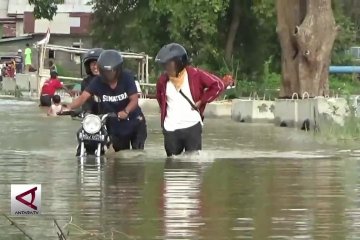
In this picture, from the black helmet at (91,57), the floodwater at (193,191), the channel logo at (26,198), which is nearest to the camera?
the channel logo at (26,198)

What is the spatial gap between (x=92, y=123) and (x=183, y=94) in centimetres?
104

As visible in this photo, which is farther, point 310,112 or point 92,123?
point 310,112

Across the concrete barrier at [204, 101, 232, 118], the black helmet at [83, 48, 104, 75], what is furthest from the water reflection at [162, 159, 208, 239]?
the concrete barrier at [204, 101, 232, 118]

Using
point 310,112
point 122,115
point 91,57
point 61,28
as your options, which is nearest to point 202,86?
point 122,115

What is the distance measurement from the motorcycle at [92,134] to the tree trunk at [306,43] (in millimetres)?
11456

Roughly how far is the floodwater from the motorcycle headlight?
1.33 feet

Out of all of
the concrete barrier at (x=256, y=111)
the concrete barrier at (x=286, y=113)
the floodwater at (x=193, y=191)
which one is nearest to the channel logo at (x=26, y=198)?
the floodwater at (x=193, y=191)

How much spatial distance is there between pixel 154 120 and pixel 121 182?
1384 cm

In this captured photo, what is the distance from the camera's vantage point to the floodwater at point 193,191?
25.9 ft

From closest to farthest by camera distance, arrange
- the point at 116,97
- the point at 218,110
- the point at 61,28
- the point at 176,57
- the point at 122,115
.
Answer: the point at 176,57
the point at 122,115
the point at 116,97
the point at 218,110
the point at 61,28

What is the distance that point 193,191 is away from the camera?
10.0m

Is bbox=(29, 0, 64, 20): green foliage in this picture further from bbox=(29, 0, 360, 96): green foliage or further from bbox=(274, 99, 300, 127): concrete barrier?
bbox=(274, 99, 300, 127): concrete barrier

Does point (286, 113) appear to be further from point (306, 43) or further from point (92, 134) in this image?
point (92, 134)

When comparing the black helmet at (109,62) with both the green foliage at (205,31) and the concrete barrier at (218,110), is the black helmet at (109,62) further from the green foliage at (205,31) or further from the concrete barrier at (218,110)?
the green foliage at (205,31)
